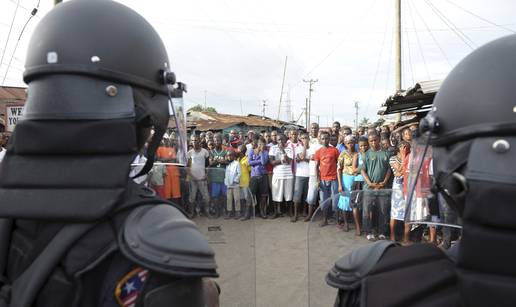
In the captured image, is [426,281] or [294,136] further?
[294,136]

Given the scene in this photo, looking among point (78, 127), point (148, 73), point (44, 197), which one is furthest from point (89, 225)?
point (148, 73)

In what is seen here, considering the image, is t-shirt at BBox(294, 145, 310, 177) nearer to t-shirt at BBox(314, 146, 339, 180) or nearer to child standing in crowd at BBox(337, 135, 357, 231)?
t-shirt at BBox(314, 146, 339, 180)

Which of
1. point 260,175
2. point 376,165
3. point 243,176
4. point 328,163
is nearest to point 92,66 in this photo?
point 243,176

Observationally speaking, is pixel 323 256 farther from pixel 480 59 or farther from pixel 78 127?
pixel 78 127

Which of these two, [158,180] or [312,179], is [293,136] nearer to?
[312,179]

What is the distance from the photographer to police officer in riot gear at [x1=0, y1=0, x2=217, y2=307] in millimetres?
1081

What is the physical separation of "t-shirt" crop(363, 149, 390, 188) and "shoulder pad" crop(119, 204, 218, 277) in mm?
4769

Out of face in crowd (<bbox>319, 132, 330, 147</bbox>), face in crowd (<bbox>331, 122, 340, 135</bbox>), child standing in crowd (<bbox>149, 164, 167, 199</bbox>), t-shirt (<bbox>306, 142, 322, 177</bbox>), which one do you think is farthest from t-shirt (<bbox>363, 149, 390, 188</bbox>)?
child standing in crowd (<bbox>149, 164, 167, 199</bbox>)

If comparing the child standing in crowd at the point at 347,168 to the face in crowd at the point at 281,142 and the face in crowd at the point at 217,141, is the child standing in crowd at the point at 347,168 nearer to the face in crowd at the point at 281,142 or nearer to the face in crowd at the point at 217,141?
the face in crowd at the point at 281,142

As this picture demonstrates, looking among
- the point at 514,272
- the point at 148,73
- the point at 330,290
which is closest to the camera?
the point at 514,272

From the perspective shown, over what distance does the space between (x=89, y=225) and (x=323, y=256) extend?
1232mm

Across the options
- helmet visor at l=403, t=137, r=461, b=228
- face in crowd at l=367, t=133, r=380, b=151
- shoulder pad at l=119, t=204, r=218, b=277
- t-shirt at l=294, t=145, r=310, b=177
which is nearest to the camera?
shoulder pad at l=119, t=204, r=218, b=277

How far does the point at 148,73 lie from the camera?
55.5 inches

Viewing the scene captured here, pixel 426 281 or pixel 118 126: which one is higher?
pixel 118 126
